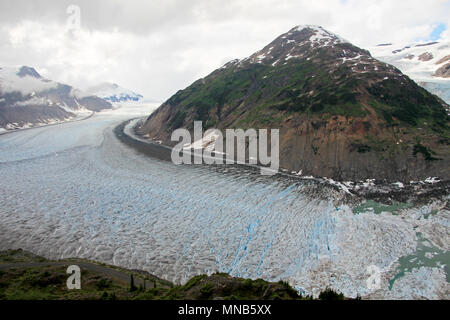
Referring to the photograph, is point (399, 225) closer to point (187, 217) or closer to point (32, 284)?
point (187, 217)

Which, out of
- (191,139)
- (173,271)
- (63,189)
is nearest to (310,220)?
(173,271)

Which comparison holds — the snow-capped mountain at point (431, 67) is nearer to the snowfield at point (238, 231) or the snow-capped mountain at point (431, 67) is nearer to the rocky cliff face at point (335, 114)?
the rocky cliff face at point (335, 114)

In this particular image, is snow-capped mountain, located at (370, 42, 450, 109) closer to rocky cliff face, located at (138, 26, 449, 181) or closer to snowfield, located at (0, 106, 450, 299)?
rocky cliff face, located at (138, 26, 449, 181)

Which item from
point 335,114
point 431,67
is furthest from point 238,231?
point 431,67

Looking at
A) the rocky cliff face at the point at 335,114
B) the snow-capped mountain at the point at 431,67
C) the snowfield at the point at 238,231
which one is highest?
the snow-capped mountain at the point at 431,67

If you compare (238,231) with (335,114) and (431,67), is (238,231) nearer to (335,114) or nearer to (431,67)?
(335,114)

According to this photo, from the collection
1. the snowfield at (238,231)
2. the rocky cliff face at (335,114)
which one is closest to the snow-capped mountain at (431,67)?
the rocky cliff face at (335,114)

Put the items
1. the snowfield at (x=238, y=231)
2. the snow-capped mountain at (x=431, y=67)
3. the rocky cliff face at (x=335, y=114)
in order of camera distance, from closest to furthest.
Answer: the snowfield at (x=238, y=231) → the rocky cliff face at (x=335, y=114) → the snow-capped mountain at (x=431, y=67)
